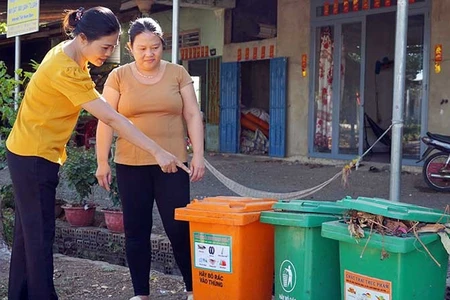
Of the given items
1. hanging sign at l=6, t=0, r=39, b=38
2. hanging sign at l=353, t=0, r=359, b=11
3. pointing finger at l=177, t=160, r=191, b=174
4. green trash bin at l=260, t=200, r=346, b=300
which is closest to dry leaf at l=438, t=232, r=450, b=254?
green trash bin at l=260, t=200, r=346, b=300

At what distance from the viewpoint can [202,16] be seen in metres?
12.8

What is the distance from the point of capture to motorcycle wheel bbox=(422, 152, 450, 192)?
7824 millimetres

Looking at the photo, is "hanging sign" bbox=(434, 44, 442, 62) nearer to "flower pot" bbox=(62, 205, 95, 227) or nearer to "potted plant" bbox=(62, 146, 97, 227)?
"potted plant" bbox=(62, 146, 97, 227)

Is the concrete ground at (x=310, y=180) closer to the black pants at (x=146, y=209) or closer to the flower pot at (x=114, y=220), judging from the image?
the flower pot at (x=114, y=220)

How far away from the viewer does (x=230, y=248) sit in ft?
9.95

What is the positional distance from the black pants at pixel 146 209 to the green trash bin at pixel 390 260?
95 centimetres

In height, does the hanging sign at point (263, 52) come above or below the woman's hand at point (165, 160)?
above

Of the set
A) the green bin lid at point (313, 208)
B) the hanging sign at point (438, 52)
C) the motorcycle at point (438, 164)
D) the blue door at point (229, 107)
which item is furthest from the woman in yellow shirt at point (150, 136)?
the blue door at point (229, 107)

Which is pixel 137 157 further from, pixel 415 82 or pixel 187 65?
pixel 187 65

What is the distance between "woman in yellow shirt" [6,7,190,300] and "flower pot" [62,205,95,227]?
99.7 inches

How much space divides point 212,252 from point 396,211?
3.22 feet

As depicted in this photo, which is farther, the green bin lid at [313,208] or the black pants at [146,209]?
the black pants at [146,209]

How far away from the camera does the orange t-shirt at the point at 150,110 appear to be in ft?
11.0

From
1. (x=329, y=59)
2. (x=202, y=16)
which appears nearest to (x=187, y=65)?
(x=202, y=16)
